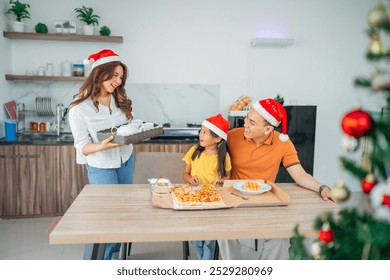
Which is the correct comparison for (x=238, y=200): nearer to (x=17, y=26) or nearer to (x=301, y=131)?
(x=301, y=131)

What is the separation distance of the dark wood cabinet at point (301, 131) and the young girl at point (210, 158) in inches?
71.9

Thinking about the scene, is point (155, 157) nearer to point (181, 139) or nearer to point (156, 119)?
point (181, 139)

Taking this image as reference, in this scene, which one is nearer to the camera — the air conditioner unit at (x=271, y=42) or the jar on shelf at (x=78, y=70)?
the jar on shelf at (x=78, y=70)

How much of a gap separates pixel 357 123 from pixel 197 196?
1.13 meters

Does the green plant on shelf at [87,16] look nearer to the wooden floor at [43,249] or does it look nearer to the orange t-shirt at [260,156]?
the wooden floor at [43,249]

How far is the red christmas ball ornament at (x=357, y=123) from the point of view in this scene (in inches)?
20.4

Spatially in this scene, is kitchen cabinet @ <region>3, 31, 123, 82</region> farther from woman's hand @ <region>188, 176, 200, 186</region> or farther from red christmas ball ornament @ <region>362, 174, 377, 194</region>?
red christmas ball ornament @ <region>362, 174, 377, 194</region>

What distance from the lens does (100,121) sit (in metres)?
2.22

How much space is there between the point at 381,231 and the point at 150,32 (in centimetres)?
359

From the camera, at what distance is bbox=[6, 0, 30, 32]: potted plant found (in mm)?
3455

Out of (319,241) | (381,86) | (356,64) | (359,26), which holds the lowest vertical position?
(319,241)

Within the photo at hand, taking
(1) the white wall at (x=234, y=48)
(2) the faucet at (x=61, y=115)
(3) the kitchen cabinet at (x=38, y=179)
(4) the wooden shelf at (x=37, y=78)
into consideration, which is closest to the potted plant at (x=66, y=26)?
(1) the white wall at (x=234, y=48)
